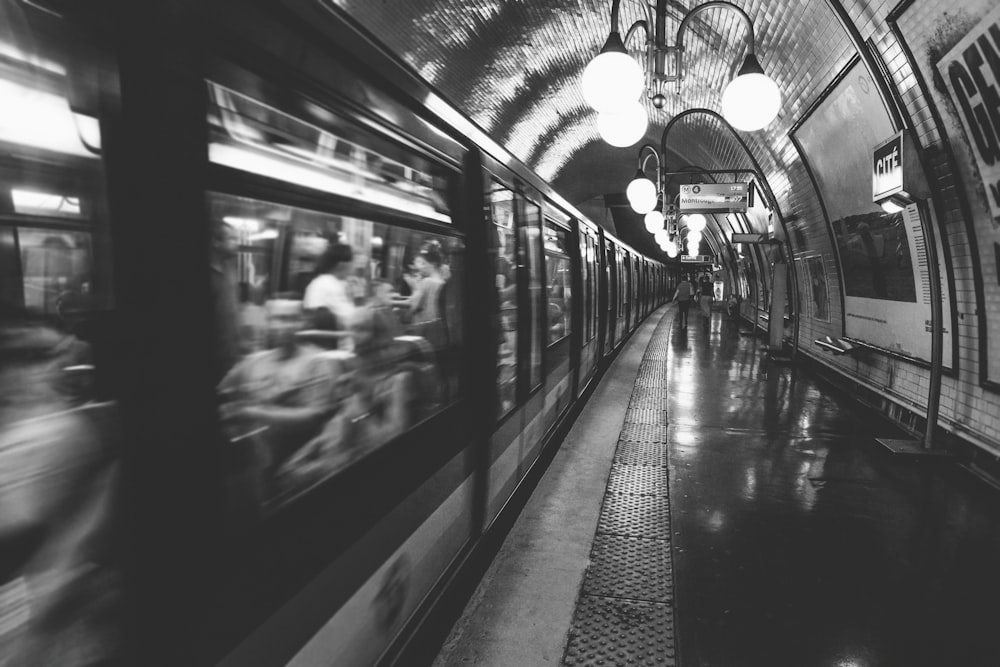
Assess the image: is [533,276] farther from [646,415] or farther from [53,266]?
[646,415]

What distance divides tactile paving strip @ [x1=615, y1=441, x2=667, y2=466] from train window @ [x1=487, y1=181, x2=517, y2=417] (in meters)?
1.73

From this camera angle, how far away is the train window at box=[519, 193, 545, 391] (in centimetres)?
392

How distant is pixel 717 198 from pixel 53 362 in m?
9.42

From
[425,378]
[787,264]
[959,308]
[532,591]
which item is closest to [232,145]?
[425,378]

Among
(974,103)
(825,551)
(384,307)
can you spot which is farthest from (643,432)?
(384,307)

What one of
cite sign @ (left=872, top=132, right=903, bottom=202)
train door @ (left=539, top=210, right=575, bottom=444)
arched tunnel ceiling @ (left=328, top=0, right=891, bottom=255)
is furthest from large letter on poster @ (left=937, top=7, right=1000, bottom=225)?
train door @ (left=539, top=210, right=575, bottom=444)

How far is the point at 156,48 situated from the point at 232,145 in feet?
0.83

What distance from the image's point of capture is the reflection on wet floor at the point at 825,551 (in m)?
2.55

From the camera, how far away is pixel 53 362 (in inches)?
42.1

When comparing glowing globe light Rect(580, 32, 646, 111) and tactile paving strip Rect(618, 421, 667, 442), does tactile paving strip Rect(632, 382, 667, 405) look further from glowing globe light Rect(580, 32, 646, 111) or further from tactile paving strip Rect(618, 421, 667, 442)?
glowing globe light Rect(580, 32, 646, 111)

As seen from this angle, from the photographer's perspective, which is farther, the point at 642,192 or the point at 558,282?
the point at 642,192

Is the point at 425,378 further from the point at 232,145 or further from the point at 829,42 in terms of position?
the point at 829,42

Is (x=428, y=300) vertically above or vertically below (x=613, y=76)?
below

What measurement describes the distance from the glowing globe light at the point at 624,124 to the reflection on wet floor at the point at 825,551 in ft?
9.20
